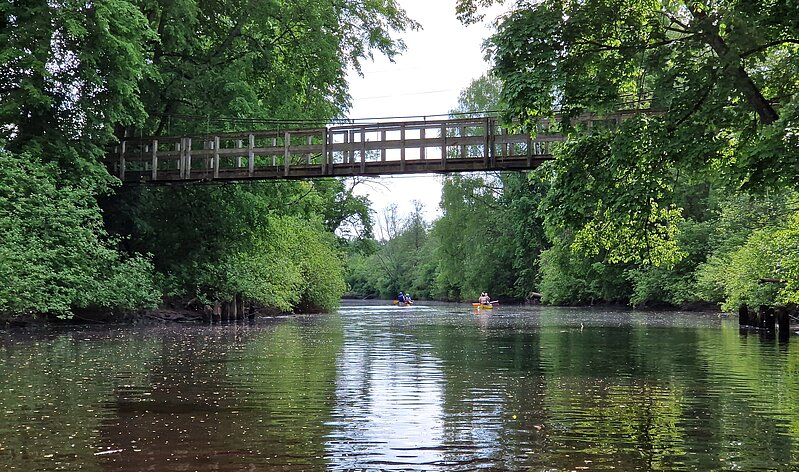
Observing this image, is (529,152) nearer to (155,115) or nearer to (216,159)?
(216,159)

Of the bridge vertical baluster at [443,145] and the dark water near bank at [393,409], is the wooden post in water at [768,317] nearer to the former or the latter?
the dark water near bank at [393,409]

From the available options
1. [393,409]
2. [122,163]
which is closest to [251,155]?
[122,163]

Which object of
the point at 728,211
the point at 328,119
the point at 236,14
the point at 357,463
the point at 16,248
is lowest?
the point at 357,463

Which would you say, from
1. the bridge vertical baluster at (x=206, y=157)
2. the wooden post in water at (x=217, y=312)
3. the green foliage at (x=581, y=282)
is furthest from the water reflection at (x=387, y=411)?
the green foliage at (x=581, y=282)

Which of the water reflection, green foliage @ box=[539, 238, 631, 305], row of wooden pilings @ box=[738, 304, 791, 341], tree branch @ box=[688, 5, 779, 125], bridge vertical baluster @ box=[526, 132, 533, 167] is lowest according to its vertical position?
the water reflection

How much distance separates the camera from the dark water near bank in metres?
6.52

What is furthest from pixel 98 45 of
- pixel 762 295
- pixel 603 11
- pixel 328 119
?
pixel 762 295

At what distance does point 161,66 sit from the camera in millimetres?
27828

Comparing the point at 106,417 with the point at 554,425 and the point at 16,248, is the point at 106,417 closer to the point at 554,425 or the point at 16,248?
the point at 554,425

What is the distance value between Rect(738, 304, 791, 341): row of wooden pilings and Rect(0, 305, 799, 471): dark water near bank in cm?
581

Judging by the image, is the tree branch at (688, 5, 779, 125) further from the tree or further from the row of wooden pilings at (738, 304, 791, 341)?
the row of wooden pilings at (738, 304, 791, 341)

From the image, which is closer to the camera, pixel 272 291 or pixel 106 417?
pixel 106 417

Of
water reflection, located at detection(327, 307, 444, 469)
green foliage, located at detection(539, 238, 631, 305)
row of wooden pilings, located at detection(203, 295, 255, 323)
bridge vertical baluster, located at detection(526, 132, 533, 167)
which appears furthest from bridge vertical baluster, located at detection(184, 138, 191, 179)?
green foliage, located at detection(539, 238, 631, 305)

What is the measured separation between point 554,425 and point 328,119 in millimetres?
24306
